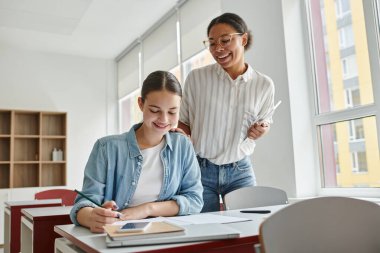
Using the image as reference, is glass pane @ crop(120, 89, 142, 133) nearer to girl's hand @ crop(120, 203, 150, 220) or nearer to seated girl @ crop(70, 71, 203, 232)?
seated girl @ crop(70, 71, 203, 232)

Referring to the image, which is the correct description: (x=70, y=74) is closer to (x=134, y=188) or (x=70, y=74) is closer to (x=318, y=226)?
(x=134, y=188)

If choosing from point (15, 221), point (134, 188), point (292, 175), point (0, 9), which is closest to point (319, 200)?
point (134, 188)

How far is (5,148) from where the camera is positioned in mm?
5203

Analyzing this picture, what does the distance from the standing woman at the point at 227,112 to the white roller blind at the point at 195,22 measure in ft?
6.51

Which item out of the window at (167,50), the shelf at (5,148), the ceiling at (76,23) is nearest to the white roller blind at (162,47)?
the window at (167,50)

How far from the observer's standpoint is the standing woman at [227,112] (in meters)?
1.73

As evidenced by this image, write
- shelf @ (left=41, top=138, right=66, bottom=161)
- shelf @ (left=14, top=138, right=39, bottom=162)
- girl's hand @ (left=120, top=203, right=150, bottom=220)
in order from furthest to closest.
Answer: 1. shelf @ (left=41, top=138, right=66, bottom=161)
2. shelf @ (left=14, top=138, right=39, bottom=162)
3. girl's hand @ (left=120, top=203, right=150, bottom=220)

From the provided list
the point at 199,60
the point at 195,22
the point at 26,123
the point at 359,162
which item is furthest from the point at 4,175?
the point at 359,162

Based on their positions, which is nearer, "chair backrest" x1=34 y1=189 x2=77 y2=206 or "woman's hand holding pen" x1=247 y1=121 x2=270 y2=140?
"woman's hand holding pen" x1=247 y1=121 x2=270 y2=140

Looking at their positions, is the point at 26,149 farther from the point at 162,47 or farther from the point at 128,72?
the point at 162,47

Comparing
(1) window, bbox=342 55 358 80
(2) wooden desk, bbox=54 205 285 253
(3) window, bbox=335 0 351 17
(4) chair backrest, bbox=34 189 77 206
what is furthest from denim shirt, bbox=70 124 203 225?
(4) chair backrest, bbox=34 189 77 206

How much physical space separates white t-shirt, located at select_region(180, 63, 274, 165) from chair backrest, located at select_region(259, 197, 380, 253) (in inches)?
35.6

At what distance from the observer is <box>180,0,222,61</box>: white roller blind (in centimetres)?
376

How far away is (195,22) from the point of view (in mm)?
4047
